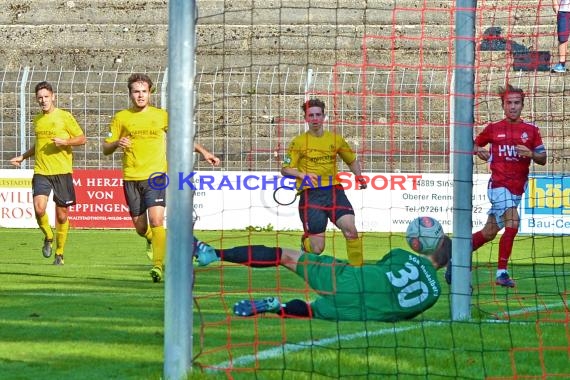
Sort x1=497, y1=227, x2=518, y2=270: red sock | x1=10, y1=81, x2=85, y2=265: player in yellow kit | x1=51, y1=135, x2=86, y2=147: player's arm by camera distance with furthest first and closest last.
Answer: x1=10, y1=81, x2=85, y2=265: player in yellow kit, x1=51, y1=135, x2=86, y2=147: player's arm, x1=497, y1=227, x2=518, y2=270: red sock

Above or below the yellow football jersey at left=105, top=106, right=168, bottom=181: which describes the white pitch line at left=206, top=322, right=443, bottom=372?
below

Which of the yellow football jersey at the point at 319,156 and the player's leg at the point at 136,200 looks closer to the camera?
the yellow football jersey at the point at 319,156

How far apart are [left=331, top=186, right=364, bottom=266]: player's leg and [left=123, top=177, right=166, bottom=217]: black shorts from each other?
5.28ft

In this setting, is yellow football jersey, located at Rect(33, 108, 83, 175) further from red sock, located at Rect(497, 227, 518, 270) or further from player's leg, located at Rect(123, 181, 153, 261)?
red sock, located at Rect(497, 227, 518, 270)

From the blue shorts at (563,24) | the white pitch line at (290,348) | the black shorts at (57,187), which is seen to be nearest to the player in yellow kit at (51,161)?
the black shorts at (57,187)

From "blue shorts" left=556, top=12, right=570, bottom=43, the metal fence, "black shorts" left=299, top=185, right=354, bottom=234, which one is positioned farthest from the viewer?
the metal fence

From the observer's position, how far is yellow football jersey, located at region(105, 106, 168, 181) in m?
12.2

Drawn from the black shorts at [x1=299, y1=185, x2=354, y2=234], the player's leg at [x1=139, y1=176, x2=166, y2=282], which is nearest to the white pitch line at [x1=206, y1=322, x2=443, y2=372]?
the black shorts at [x1=299, y1=185, x2=354, y2=234]

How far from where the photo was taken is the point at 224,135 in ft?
73.5

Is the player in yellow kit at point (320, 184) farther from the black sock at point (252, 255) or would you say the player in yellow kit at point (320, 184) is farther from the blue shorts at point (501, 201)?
the black sock at point (252, 255)

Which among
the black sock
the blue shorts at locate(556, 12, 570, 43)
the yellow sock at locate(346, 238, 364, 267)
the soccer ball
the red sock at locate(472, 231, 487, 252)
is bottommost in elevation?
the yellow sock at locate(346, 238, 364, 267)

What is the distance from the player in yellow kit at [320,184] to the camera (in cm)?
1147

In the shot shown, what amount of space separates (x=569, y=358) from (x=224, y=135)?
1613cm

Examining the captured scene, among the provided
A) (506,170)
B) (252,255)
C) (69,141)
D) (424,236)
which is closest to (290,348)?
(252,255)
